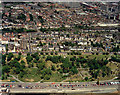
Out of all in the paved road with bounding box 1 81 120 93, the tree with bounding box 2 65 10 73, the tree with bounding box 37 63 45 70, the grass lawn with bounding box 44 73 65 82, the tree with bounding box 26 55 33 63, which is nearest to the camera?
the paved road with bounding box 1 81 120 93

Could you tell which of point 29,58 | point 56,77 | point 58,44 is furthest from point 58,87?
point 58,44

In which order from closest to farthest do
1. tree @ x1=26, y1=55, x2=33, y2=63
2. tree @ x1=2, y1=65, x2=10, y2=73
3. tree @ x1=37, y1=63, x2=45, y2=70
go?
tree @ x1=2, y1=65, x2=10, y2=73 < tree @ x1=37, y1=63, x2=45, y2=70 < tree @ x1=26, y1=55, x2=33, y2=63

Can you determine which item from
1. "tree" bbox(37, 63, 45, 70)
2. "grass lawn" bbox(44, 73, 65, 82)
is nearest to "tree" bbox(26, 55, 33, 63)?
"tree" bbox(37, 63, 45, 70)

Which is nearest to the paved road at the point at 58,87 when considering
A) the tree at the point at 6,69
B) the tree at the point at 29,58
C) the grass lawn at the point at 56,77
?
the grass lawn at the point at 56,77

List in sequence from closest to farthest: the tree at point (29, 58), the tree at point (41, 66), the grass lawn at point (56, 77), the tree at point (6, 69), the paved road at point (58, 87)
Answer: the paved road at point (58, 87), the grass lawn at point (56, 77), the tree at point (6, 69), the tree at point (41, 66), the tree at point (29, 58)

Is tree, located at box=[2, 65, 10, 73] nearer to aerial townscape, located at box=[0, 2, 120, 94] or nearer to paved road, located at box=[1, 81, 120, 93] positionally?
aerial townscape, located at box=[0, 2, 120, 94]

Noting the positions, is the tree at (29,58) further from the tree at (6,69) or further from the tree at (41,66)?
the tree at (6,69)

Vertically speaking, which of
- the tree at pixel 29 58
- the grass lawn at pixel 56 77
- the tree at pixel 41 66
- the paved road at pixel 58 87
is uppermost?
the tree at pixel 29 58

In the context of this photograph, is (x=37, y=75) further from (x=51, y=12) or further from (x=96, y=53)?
(x=51, y=12)

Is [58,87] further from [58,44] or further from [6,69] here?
[58,44]
